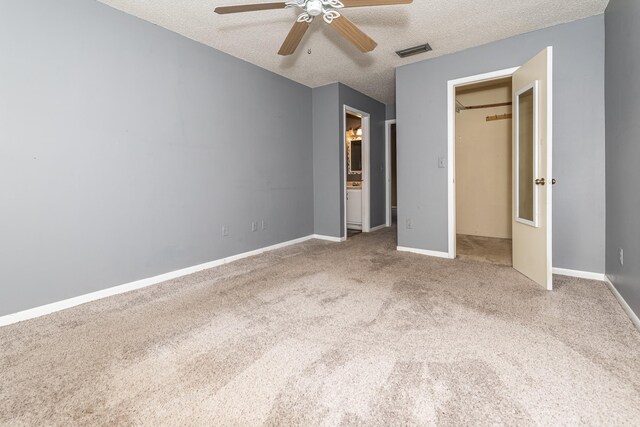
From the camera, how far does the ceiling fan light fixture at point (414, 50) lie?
3.42 metres

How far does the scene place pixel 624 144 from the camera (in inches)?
88.7

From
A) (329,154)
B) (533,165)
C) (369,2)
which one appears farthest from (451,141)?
(369,2)

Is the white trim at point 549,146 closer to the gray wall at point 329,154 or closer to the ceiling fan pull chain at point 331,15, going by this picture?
the ceiling fan pull chain at point 331,15

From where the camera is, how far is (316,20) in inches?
112

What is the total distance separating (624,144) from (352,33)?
2227 millimetres

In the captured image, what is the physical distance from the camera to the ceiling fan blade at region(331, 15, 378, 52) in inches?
82.7

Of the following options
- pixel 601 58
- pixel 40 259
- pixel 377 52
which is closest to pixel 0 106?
pixel 40 259

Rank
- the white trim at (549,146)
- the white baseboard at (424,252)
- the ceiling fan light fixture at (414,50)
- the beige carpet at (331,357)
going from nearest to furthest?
the beige carpet at (331,357) → the white trim at (549,146) → the ceiling fan light fixture at (414,50) → the white baseboard at (424,252)

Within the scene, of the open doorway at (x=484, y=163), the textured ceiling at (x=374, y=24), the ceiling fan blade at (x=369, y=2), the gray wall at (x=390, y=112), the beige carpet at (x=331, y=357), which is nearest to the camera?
the beige carpet at (x=331, y=357)

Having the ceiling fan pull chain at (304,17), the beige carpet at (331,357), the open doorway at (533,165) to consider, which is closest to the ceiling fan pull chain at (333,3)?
the ceiling fan pull chain at (304,17)

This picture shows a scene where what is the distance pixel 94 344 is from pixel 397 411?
1.80 metres

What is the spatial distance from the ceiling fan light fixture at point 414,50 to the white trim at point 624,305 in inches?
117

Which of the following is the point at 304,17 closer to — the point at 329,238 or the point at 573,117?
the point at 573,117

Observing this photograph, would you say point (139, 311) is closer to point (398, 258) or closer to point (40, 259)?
point (40, 259)
